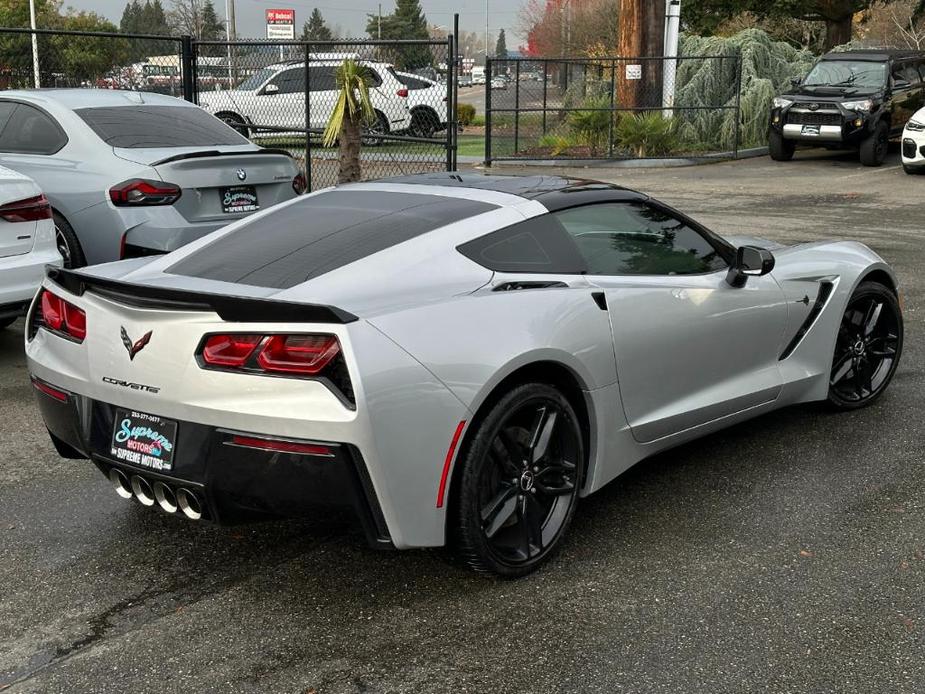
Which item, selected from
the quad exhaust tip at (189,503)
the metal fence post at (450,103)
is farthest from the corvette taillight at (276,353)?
the metal fence post at (450,103)

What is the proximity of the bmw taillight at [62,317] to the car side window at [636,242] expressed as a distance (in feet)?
6.06


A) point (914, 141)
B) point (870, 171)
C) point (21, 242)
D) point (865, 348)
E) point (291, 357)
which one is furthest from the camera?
point (870, 171)

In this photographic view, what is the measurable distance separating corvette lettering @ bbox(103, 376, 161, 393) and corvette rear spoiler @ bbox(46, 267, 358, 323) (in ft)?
0.85

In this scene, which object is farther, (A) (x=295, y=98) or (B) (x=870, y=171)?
(B) (x=870, y=171)

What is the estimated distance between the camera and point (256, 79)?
15203 mm

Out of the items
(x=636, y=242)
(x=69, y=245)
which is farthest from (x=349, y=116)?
(x=636, y=242)

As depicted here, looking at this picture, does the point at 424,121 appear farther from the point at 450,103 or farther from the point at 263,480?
the point at 263,480

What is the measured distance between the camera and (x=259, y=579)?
4031 mm

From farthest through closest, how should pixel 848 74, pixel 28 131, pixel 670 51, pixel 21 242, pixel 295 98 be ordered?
pixel 670 51 → pixel 848 74 → pixel 295 98 → pixel 28 131 → pixel 21 242

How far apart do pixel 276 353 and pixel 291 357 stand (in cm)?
5

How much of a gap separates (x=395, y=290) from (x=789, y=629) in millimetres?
1698

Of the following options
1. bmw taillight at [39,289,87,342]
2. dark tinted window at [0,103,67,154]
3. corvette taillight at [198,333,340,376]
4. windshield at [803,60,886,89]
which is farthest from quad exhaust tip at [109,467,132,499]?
windshield at [803,60,886,89]

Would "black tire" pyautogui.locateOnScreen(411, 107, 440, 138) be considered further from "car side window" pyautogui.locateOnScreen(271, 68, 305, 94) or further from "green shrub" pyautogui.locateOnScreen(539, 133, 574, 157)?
"green shrub" pyautogui.locateOnScreen(539, 133, 574, 157)

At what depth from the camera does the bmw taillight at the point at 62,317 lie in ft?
13.2
